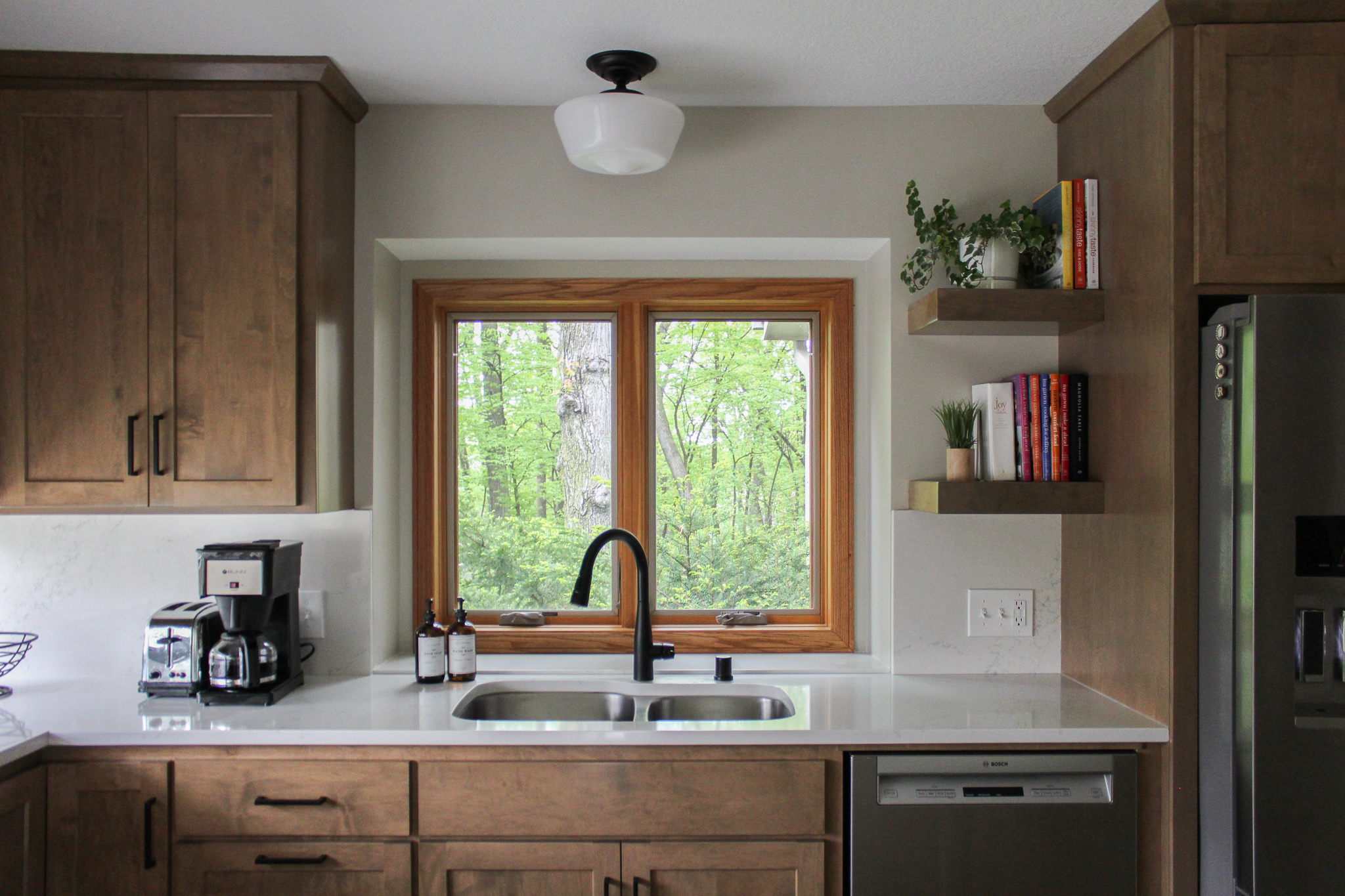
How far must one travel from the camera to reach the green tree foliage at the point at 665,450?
2.48 meters

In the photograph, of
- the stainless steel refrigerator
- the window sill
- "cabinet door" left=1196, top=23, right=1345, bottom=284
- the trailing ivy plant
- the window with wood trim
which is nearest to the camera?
the stainless steel refrigerator

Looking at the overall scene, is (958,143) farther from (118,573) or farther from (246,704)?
(118,573)

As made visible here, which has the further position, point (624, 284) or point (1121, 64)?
point (624, 284)

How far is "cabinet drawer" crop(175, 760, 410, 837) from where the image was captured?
1704 millimetres

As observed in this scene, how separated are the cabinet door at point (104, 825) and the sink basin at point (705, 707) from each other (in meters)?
1.05

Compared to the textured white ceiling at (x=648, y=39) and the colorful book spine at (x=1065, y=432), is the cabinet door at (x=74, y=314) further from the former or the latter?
the colorful book spine at (x=1065, y=432)

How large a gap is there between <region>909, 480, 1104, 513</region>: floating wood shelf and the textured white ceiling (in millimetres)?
966

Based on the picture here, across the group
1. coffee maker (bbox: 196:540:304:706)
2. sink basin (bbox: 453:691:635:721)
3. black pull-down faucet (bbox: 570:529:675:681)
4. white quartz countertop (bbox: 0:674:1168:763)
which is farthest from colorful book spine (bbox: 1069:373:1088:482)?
coffee maker (bbox: 196:540:304:706)

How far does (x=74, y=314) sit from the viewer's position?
1.92 meters

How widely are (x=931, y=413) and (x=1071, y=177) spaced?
0.66m

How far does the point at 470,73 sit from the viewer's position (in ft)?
6.63

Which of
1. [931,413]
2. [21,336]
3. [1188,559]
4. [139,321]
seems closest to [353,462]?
[139,321]

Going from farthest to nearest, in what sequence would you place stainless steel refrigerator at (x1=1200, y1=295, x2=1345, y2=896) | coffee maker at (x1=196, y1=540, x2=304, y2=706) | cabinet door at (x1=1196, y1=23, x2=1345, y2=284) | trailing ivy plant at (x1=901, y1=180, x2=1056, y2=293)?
trailing ivy plant at (x1=901, y1=180, x2=1056, y2=293), coffee maker at (x1=196, y1=540, x2=304, y2=706), cabinet door at (x1=1196, y1=23, x2=1345, y2=284), stainless steel refrigerator at (x1=1200, y1=295, x2=1345, y2=896)

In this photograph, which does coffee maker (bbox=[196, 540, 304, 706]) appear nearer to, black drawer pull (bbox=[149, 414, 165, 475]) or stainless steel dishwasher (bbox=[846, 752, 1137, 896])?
black drawer pull (bbox=[149, 414, 165, 475])
